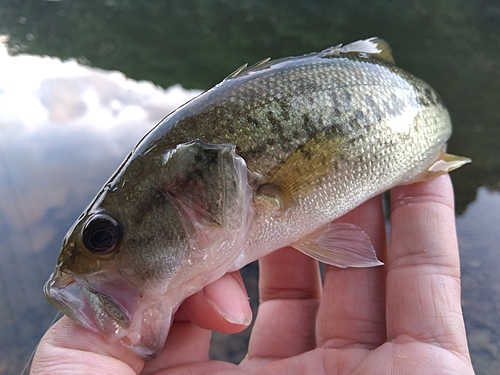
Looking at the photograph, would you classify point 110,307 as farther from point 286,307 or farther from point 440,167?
point 440,167

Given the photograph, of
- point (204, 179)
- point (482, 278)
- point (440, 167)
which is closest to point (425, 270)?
point (440, 167)

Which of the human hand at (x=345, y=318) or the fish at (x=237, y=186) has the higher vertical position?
the fish at (x=237, y=186)

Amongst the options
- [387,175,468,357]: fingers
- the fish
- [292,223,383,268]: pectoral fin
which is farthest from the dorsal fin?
[292,223,383,268]: pectoral fin

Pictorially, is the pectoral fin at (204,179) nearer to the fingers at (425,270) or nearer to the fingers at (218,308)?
the fingers at (218,308)

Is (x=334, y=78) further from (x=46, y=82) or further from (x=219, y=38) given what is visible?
(x=219, y=38)

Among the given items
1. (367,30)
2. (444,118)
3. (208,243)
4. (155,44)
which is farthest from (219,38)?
(208,243)

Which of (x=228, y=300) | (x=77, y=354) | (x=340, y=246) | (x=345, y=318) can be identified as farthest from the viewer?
(x=345, y=318)

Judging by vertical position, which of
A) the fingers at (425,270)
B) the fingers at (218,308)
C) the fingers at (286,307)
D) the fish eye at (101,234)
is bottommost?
the fingers at (286,307)

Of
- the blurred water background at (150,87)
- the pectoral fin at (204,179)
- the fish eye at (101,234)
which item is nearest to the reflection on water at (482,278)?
the blurred water background at (150,87)
